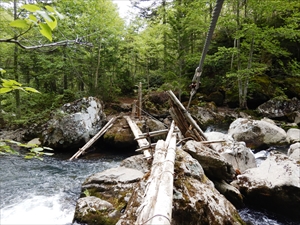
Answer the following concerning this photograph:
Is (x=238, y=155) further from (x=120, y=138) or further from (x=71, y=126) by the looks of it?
(x=71, y=126)

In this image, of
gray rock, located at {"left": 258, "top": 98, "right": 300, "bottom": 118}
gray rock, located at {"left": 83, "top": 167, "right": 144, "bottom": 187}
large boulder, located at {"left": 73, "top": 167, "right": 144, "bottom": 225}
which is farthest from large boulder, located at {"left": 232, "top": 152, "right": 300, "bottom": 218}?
gray rock, located at {"left": 258, "top": 98, "right": 300, "bottom": 118}

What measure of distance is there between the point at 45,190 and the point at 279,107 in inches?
516

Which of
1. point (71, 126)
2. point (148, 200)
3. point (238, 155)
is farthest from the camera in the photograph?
point (71, 126)

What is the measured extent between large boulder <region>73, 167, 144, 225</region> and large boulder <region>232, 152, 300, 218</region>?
2.53 meters

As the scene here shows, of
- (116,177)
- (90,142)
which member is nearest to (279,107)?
(90,142)

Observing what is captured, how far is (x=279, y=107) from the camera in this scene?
1252 cm

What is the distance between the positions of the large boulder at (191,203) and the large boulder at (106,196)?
3.21 feet

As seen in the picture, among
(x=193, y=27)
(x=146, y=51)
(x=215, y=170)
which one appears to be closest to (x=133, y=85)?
(x=146, y=51)

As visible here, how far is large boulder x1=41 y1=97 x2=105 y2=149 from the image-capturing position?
9.16 m

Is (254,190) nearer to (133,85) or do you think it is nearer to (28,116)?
(28,116)

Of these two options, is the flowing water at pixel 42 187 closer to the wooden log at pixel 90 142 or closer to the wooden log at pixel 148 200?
the wooden log at pixel 90 142

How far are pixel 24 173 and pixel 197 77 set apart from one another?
6358 mm

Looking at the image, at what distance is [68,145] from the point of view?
9211 millimetres

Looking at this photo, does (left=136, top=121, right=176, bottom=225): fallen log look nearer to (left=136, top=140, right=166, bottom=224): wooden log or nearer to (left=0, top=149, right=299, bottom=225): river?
(left=136, top=140, right=166, bottom=224): wooden log
